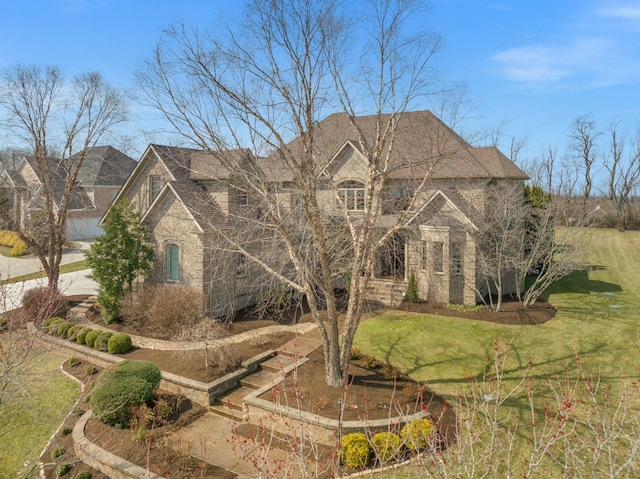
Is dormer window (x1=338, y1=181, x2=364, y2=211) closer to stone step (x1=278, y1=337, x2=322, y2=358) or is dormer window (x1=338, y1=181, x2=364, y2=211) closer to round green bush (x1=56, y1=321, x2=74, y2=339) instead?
stone step (x1=278, y1=337, x2=322, y2=358)

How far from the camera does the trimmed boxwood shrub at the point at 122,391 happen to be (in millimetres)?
11258

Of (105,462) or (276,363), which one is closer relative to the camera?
(105,462)

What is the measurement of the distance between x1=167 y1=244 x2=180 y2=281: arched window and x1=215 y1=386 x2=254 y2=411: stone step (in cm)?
882

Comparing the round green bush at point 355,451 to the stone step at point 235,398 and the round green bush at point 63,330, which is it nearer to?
the stone step at point 235,398

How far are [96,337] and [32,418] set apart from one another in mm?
4012

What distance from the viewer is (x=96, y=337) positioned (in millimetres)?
16281

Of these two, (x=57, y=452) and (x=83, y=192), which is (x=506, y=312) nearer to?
(x=57, y=452)

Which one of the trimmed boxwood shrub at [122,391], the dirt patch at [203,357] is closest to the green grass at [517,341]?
the dirt patch at [203,357]

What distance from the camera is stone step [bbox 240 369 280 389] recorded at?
1309 cm

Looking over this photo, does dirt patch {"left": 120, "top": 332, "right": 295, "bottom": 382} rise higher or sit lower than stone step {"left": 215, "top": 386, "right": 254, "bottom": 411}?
higher

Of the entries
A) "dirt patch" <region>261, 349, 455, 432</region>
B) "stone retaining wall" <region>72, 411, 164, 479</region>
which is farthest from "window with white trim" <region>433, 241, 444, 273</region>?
"stone retaining wall" <region>72, 411, 164, 479</region>

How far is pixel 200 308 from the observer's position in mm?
18297

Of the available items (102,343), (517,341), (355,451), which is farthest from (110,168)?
(355,451)

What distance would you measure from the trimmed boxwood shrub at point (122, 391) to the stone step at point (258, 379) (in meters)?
2.65
